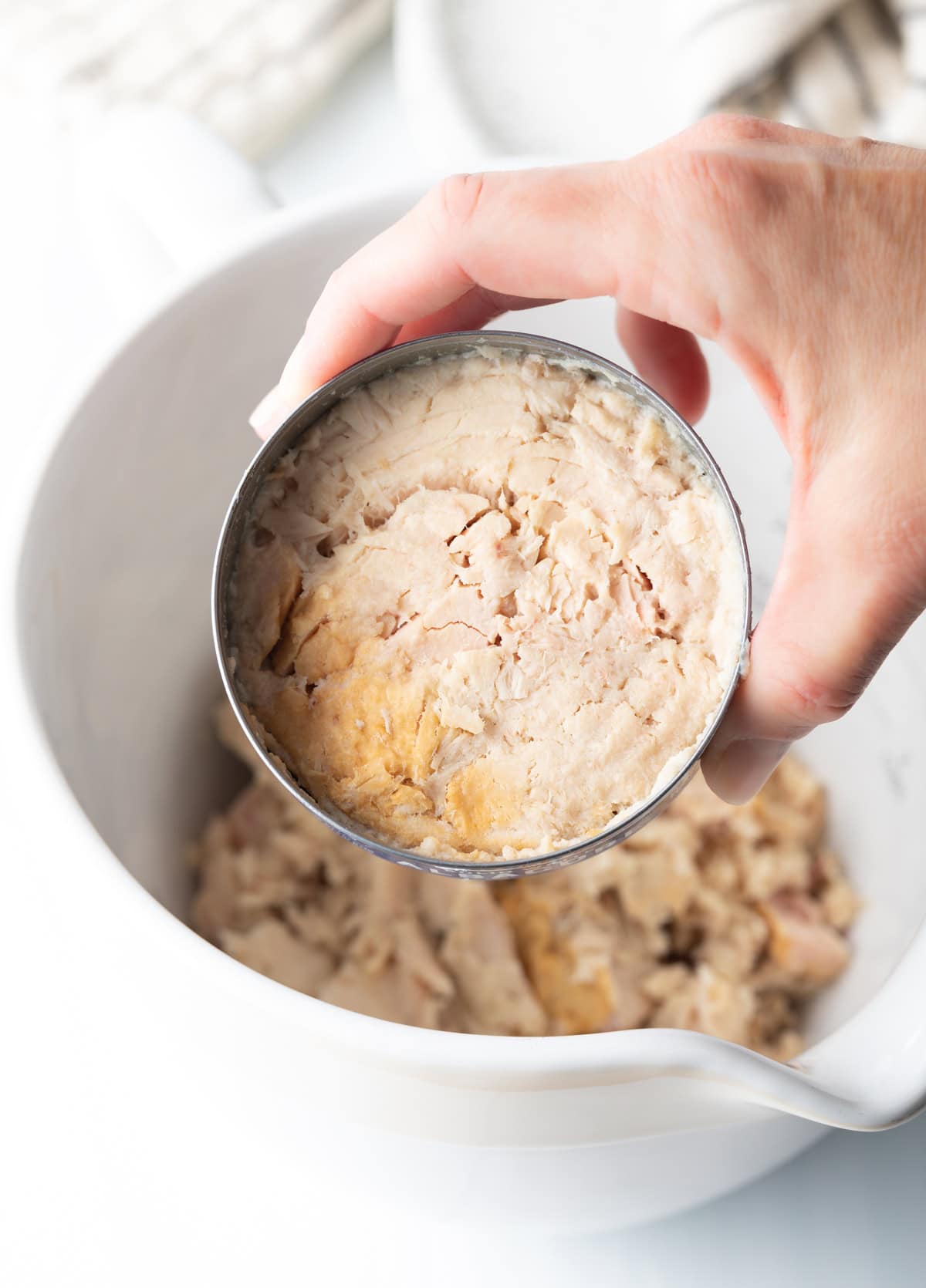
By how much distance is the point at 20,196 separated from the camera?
121cm

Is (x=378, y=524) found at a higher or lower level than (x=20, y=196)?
lower

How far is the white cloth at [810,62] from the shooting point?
1.05 metres

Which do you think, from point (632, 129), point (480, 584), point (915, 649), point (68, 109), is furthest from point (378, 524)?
point (68, 109)

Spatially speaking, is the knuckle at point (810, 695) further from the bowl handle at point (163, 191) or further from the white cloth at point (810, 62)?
the white cloth at point (810, 62)

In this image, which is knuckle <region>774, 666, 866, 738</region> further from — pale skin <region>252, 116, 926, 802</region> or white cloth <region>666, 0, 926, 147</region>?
white cloth <region>666, 0, 926, 147</region>

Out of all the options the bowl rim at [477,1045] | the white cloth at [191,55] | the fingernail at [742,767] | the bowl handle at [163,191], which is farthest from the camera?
the white cloth at [191,55]

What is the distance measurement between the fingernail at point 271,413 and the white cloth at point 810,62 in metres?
0.62

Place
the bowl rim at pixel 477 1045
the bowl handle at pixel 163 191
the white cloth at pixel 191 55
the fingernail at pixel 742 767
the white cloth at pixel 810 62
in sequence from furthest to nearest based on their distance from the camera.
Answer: the white cloth at pixel 191 55
the white cloth at pixel 810 62
the bowl handle at pixel 163 191
the fingernail at pixel 742 767
the bowl rim at pixel 477 1045

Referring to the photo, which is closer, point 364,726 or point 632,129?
point 364,726

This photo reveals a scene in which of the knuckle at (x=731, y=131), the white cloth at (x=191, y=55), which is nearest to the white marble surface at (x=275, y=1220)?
the knuckle at (x=731, y=131)

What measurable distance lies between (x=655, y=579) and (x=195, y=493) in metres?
0.38

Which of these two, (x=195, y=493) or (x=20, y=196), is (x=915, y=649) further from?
(x=20, y=196)

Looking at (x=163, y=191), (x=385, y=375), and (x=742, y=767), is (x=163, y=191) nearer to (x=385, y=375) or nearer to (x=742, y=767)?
(x=385, y=375)

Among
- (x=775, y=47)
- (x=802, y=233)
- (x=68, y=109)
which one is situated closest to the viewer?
(x=802, y=233)
